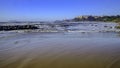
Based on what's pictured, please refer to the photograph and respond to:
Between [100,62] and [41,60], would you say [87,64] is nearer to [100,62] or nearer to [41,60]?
[100,62]

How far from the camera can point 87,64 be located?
6.24 metres

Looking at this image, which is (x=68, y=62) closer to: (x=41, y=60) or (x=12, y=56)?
(x=41, y=60)

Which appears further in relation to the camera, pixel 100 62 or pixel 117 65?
pixel 100 62

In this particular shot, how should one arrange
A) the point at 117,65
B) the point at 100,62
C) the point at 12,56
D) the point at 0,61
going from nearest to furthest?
the point at 117,65 < the point at 100,62 < the point at 0,61 < the point at 12,56

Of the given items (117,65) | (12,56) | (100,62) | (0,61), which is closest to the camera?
(117,65)

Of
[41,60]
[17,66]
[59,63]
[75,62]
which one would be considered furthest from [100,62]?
[17,66]

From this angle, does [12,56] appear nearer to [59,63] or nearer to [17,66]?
[17,66]

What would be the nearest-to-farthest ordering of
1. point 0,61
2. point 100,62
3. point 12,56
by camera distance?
point 100,62 → point 0,61 → point 12,56

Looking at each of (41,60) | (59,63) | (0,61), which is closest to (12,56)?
(0,61)

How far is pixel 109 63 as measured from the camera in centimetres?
630

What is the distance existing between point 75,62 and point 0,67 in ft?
8.15

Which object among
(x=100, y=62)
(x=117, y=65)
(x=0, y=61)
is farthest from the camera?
(x=0, y=61)

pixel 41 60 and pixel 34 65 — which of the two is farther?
pixel 41 60

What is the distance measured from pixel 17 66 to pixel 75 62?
1.95 m
